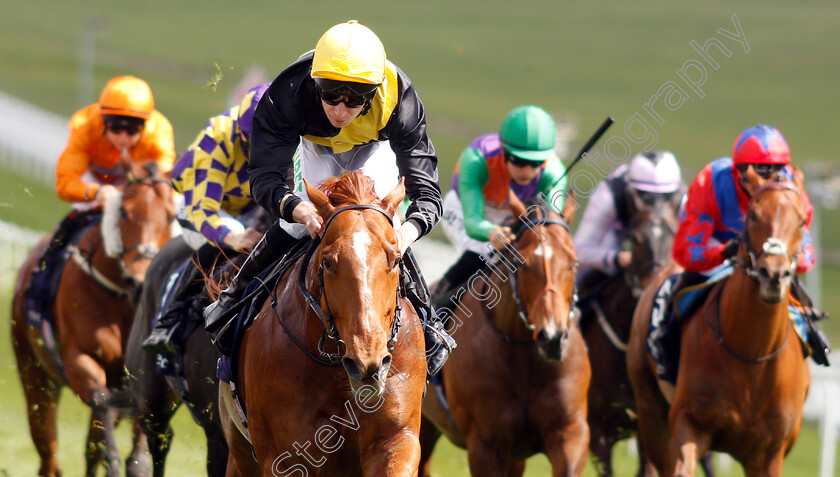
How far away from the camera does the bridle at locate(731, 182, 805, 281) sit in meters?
5.38

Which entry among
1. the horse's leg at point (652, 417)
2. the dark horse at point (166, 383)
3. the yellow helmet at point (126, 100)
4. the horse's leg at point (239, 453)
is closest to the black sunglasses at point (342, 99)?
the horse's leg at point (239, 453)

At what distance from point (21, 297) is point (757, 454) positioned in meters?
5.21

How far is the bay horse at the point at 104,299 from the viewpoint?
23.1 ft

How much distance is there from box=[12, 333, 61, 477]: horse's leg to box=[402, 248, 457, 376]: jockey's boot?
4.12 meters

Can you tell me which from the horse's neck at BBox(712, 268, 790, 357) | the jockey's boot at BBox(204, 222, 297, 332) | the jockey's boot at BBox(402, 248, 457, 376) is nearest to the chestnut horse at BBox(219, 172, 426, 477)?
the jockey's boot at BBox(402, 248, 457, 376)

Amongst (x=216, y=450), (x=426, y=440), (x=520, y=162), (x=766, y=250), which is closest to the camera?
(x=766, y=250)

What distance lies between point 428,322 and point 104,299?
368 cm

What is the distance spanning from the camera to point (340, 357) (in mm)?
3789

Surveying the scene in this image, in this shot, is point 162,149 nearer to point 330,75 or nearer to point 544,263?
point 544,263

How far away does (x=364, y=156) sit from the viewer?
454 centimetres

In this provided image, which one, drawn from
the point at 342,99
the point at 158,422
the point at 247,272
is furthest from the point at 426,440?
the point at 342,99

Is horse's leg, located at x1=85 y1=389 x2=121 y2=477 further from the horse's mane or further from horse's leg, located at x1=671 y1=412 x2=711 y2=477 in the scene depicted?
the horse's mane

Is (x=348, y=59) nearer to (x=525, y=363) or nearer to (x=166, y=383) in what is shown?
(x=525, y=363)

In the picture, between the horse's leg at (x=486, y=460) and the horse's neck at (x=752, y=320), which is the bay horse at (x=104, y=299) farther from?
the horse's neck at (x=752, y=320)
